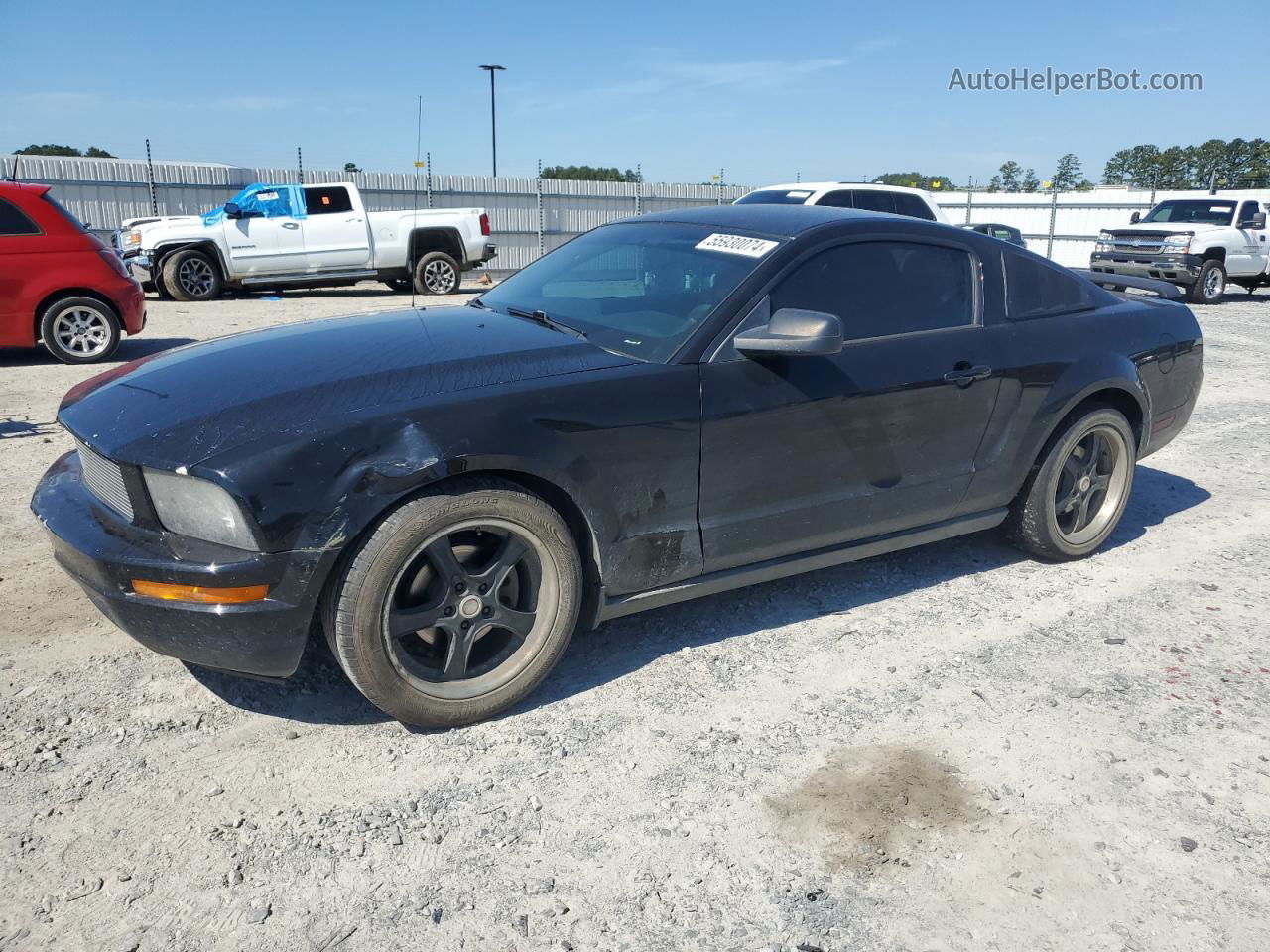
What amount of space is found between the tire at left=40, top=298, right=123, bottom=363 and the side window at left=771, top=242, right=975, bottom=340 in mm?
7858

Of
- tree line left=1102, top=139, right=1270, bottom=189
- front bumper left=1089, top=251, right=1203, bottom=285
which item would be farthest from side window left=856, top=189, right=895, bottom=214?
tree line left=1102, top=139, right=1270, bottom=189

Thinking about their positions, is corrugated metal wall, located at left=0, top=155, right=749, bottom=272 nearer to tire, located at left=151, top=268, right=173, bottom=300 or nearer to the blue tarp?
the blue tarp

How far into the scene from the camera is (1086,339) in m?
4.40

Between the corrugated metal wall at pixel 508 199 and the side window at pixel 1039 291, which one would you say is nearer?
the side window at pixel 1039 291

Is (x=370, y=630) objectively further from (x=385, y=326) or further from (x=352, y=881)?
(x=385, y=326)

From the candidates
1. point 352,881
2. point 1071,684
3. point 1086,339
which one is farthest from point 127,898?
point 1086,339

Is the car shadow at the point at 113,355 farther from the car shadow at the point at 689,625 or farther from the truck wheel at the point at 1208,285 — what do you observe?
the truck wheel at the point at 1208,285

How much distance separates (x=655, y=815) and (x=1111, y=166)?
226ft

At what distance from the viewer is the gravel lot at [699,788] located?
91.4 inches

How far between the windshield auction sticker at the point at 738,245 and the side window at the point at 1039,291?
1.26 meters

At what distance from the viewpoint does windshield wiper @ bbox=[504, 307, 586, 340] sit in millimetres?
3559

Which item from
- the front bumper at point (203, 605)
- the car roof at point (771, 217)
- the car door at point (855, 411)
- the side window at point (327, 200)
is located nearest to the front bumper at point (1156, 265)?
the side window at point (327, 200)

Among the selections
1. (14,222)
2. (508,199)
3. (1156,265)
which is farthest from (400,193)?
(1156,265)

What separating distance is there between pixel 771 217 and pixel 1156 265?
54.9 feet
